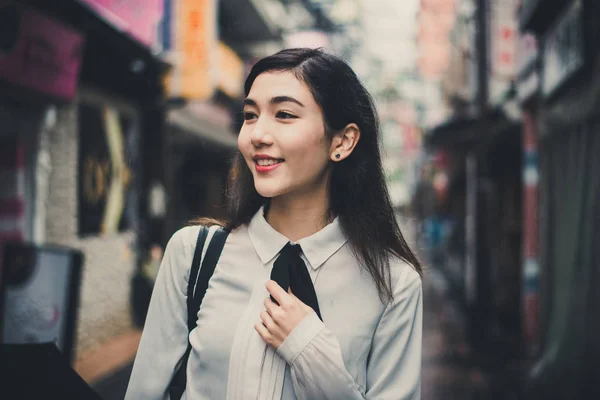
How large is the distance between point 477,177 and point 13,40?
21.6 feet

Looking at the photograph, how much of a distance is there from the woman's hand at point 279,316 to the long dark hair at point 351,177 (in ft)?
0.83

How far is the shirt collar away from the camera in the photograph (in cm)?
182

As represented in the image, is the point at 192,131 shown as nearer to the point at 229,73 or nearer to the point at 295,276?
the point at 229,73

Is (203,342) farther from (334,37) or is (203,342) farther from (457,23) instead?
(334,37)

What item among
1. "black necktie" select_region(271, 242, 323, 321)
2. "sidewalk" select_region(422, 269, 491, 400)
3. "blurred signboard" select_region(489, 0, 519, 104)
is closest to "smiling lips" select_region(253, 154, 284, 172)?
"black necktie" select_region(271, 242, 323, 321)

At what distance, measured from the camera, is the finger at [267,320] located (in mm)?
1674

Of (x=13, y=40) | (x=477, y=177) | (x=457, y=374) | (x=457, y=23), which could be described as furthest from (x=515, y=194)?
(x=13, y=40)

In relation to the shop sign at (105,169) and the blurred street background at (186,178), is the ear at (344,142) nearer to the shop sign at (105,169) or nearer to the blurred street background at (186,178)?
the blurred street background at (186,178)

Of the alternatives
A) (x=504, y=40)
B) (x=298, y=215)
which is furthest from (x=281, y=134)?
(x=504, y=40)

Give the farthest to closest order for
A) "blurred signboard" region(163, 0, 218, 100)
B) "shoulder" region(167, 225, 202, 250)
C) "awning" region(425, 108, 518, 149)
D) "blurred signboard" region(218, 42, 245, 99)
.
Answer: "blurred signboard" region(218, 42, 245, 99)
"awning" region(425, 108, 518, 149)
"blurred signboard" region(163, 0, 218, 100)
"shoulder" region(167, 225, 202, 250)

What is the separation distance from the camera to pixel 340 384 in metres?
1.62

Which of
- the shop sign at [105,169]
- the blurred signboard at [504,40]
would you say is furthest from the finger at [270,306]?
the blurred signboard at [504,40]

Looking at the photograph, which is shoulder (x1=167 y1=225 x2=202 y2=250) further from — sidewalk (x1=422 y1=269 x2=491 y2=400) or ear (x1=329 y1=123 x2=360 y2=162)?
sidewalk (x1=422 y1=269 x2=491 y2=400)

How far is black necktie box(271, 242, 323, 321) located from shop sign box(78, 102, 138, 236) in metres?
6.21
